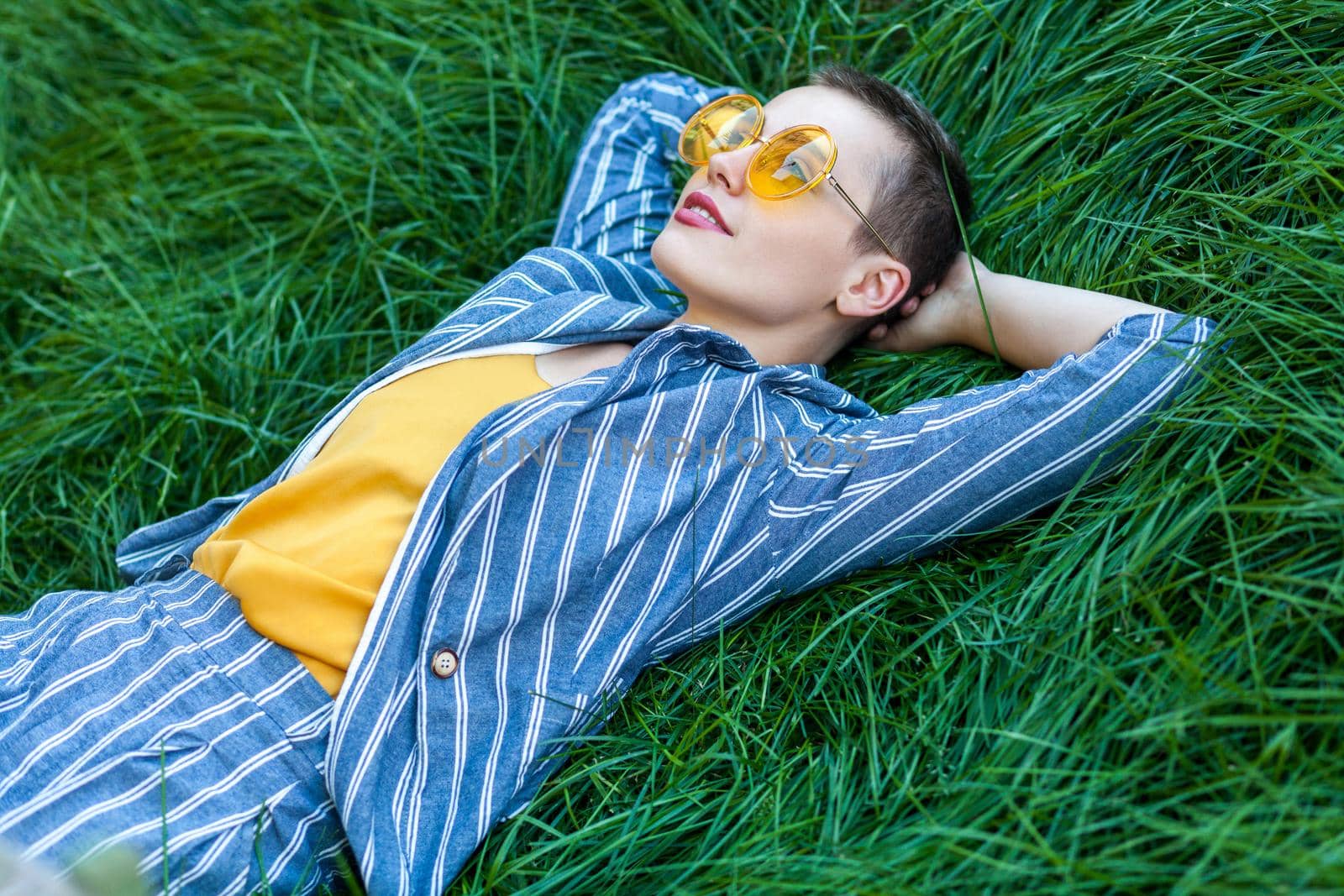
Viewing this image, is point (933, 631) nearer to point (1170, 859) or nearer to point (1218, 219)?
point (1170, 859)

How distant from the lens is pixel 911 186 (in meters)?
2.42

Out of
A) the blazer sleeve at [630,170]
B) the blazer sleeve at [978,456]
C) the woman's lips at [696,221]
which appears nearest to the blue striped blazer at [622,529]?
the blazer sleeve at [978,456]

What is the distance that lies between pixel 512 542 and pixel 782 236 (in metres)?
0.89

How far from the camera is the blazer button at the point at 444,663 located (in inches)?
79.0

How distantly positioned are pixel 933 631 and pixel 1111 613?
0.33 metres

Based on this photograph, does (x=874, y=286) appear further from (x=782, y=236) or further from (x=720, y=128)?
(x=720, y=128)

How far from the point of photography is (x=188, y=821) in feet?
6.09

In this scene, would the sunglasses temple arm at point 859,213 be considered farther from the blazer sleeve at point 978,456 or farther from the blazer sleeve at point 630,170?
the blazer sleeve at point 630,170

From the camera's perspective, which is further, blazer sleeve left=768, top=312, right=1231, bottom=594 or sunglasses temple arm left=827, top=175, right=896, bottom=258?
sunglasses temple arm left=827, top=175, right=896, bottom=258

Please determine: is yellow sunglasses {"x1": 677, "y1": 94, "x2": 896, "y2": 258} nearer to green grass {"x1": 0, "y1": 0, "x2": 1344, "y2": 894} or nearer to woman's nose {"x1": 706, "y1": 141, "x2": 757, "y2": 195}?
woman's nose {"x1": 706, "y1": 141, "x2": 757, "y2": 195}

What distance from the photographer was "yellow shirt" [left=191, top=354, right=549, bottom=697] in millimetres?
2035

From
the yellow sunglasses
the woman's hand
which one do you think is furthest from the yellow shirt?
the woman's hand

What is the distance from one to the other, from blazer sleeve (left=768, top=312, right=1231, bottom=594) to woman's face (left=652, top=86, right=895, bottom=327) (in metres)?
0.40

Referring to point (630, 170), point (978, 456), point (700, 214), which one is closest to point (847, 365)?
point (700, 214)
